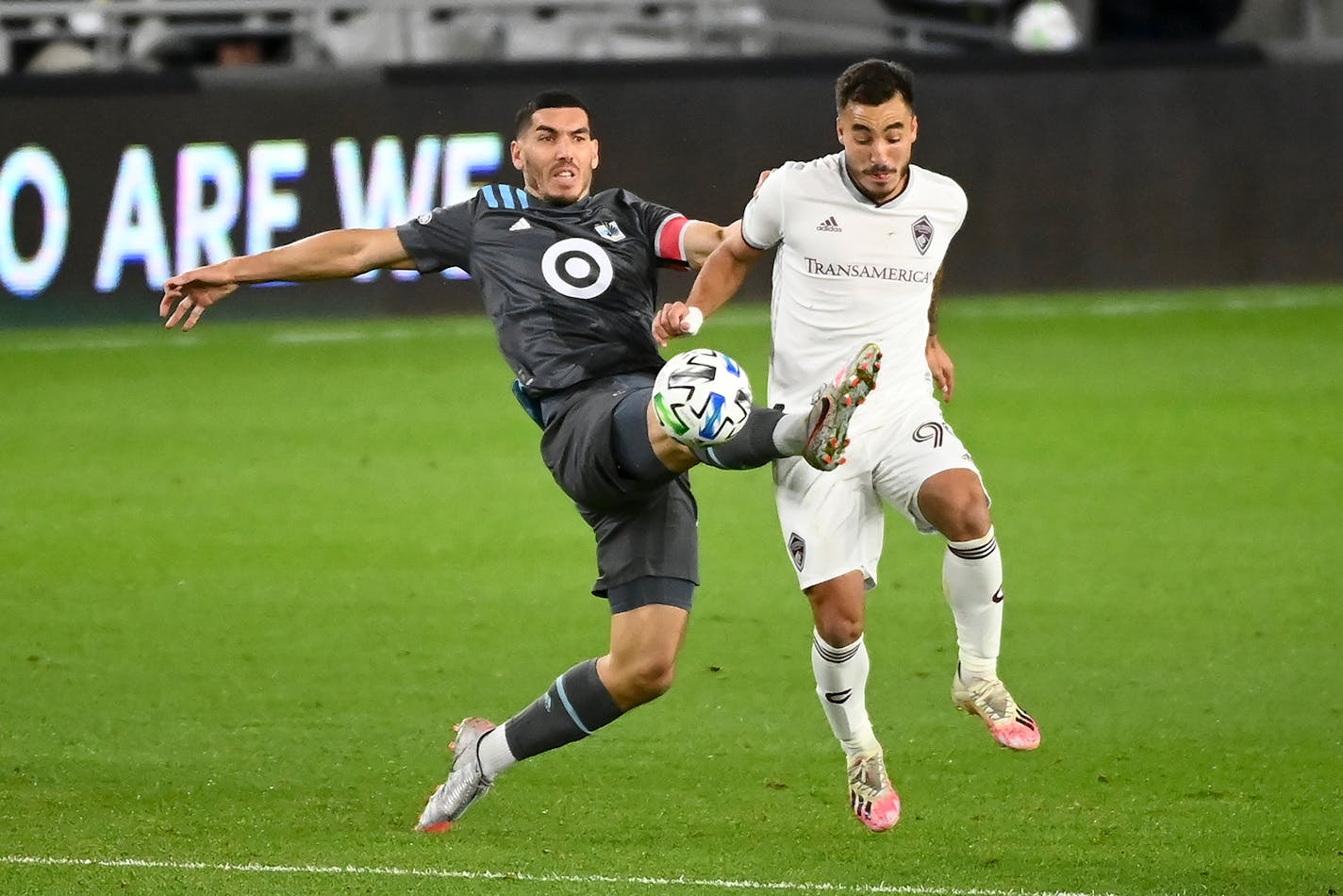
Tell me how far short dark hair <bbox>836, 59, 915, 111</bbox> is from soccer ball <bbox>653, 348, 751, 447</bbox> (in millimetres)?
1129

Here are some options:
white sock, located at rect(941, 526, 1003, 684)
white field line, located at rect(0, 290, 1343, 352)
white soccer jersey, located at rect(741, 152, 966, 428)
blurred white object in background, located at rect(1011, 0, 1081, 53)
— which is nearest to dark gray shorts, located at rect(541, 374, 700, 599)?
white soccer jersey, located at rect(741, 152, 966, 428)

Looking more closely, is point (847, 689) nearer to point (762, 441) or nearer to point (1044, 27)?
point (762, 441)

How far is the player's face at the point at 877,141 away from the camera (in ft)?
20.7

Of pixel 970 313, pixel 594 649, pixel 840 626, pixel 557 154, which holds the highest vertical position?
pixel 557 154

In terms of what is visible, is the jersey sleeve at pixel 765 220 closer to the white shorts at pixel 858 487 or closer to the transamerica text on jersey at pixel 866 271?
the transamerica text on jersey at pixel 866 271

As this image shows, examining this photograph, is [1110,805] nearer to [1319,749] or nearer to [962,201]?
[1319,749]

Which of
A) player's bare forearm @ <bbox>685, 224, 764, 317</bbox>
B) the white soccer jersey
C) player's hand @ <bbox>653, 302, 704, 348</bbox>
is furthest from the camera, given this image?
the white soccer jersey

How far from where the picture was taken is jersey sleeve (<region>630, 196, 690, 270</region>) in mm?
6633

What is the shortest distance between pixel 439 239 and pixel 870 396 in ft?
4.98

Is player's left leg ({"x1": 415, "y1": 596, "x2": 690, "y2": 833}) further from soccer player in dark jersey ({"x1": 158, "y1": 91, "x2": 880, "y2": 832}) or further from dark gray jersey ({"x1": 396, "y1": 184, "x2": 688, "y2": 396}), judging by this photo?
dark gray jersey ({"x1": 396, "y1": 184, "x2": 688, "y2": 396})

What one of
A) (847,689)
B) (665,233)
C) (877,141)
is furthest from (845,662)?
(877,141)

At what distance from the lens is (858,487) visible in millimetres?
6535

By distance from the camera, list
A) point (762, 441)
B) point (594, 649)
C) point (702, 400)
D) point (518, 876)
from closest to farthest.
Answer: point (702, 400) < point (762, 441) < point (518, 876) < point (594, 649)

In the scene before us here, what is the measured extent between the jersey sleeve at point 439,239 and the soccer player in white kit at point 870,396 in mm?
836
